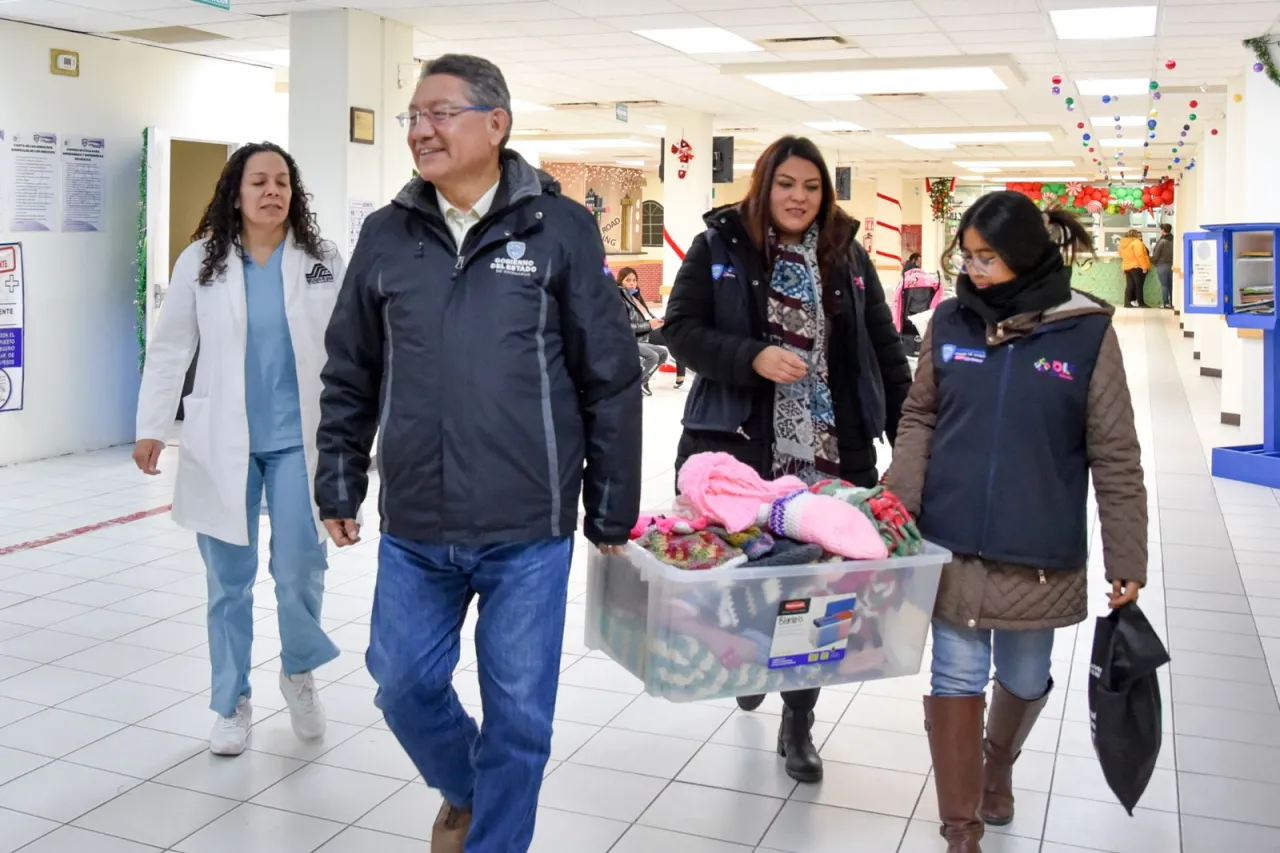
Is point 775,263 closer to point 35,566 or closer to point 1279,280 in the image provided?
point 35,566

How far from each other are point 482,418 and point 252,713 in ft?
5.62

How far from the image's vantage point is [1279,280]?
7.62 metres

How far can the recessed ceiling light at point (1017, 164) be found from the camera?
22.1 m

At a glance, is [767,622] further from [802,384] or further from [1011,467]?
[802,384]

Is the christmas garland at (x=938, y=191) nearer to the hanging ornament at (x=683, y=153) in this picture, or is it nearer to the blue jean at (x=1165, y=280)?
the blue jean at (x=1165, y=280)

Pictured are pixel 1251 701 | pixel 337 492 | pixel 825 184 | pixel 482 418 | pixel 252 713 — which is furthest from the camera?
pixel 1251 701

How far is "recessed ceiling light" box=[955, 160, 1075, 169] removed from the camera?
72.5ft

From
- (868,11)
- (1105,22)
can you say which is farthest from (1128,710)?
(1105,22)

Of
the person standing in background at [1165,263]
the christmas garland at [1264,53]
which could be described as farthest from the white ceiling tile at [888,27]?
the person standing in background at [1165,263]

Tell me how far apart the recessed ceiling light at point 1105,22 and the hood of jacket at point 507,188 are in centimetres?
622

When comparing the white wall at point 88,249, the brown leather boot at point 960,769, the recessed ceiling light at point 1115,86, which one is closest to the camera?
the brown leather boot at point 960,769

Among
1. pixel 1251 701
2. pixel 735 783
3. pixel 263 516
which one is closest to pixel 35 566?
pixel 263 516

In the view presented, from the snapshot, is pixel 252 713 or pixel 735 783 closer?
pixel 735 783

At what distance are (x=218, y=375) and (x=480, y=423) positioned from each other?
1218 mm
